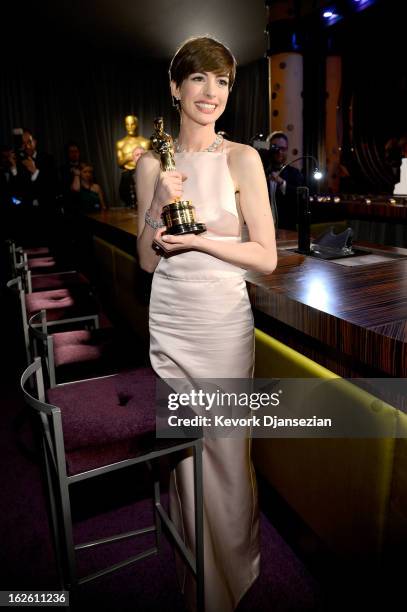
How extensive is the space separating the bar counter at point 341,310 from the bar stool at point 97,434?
467mm

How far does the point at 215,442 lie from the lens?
154 cm

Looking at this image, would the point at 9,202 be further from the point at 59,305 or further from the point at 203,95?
the point at 203,95

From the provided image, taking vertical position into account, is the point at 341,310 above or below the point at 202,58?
below

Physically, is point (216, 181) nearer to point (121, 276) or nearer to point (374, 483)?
point (374, 483)

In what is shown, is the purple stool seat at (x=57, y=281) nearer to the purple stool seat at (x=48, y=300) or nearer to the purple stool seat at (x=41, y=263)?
the purple stool seat at (x=48, y=300)

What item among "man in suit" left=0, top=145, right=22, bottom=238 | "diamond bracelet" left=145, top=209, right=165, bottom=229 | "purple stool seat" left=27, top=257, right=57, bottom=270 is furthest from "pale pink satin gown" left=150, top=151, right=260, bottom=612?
"man in suit" left=0, top=145, right=22, bottom=238

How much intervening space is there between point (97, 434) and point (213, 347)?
449 mm

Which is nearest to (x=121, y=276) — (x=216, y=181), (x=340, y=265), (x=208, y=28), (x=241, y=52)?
(x=340, y=265)

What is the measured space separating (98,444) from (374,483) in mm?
765

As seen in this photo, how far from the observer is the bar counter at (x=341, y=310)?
1110mm

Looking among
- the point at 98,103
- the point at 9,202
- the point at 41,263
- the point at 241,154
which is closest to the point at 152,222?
the point at 241,154

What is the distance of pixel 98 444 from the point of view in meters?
1.23

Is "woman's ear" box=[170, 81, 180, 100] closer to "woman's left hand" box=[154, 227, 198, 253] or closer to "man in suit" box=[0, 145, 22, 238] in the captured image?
"woman's left hand" box=[154, 227, 198, 253]

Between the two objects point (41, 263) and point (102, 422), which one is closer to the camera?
point (102, 422)
